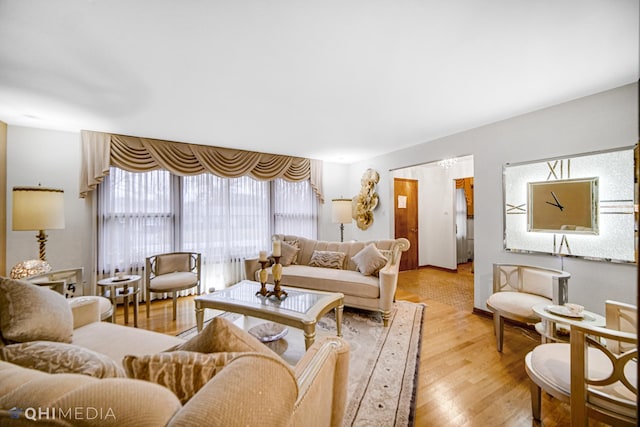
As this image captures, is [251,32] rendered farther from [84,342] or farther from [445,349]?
[445,349]

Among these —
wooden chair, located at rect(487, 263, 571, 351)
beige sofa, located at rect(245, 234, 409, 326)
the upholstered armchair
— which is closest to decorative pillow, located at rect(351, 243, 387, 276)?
beige sofa, located at rect(245, 234, 409, 326)

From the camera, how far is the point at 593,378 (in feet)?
3.87

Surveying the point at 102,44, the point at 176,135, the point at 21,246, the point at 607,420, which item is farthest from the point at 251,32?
the point at 21,246

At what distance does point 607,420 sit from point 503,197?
7.49 ft

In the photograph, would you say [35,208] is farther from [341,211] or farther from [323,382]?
[341,211]

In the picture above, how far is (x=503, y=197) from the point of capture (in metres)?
2.90

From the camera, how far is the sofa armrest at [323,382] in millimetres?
765

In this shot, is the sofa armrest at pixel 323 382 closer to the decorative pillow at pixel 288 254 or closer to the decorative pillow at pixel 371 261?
the decorative pillow at pixel 371 261

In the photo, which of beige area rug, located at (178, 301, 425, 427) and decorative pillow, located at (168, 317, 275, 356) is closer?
decorative pillow, located at (168, 317, 275, 356)

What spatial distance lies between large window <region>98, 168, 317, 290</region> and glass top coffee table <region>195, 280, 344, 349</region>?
166 centimetres

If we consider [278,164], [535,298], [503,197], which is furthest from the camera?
[278,164]

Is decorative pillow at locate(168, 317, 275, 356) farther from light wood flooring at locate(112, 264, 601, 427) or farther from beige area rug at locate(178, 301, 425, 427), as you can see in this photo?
light wood flooring at locate(112, 264, 601, 427)

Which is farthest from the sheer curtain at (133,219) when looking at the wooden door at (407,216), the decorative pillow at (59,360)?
the wooden door at (407,216)

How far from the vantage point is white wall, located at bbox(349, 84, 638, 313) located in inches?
84.1
